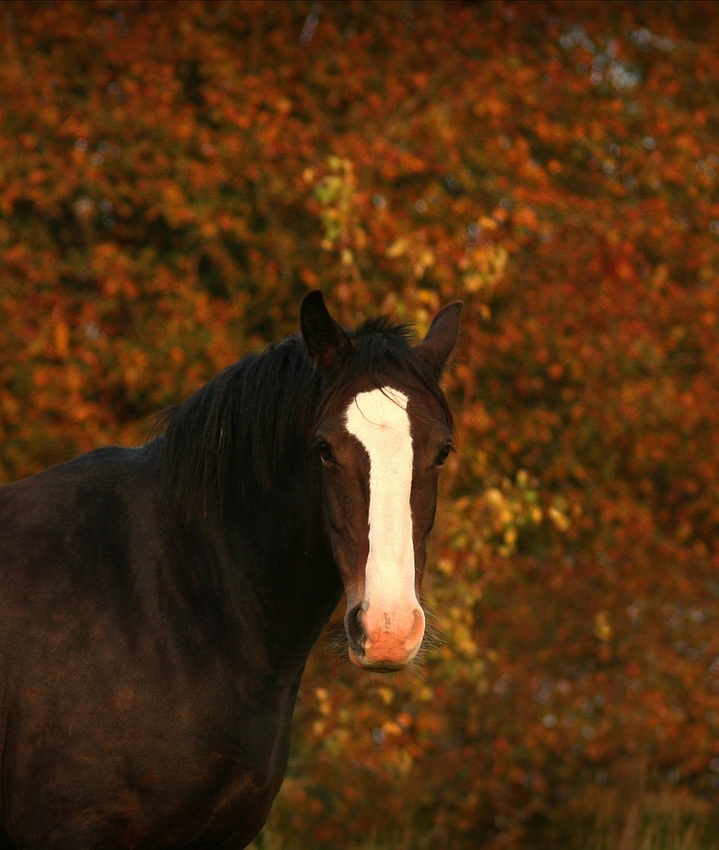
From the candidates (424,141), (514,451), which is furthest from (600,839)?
(424,141)

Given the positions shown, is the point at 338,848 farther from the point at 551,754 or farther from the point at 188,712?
the point at 188,712

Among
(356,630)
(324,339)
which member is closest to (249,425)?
(324,339)

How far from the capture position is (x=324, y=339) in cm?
314

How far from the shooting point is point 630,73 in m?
8.86

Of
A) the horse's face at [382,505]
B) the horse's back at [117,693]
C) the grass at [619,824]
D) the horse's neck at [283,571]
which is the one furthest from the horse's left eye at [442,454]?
the grass at [619,824]

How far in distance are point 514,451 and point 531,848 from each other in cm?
267

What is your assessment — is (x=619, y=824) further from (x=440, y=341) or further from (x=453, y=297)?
(x=440, y=341)

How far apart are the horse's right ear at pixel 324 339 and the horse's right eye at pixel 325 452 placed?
0.24 metres

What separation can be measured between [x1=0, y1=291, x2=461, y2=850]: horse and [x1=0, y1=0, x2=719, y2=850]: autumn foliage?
144 inches

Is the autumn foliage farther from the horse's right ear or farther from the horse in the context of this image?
the horse's right ear

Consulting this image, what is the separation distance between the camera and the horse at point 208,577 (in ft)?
9.71

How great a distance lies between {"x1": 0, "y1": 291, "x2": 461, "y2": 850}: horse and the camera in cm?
296

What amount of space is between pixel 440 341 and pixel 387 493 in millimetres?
657

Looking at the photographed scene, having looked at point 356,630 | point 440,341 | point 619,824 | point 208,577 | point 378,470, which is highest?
point 440,341
